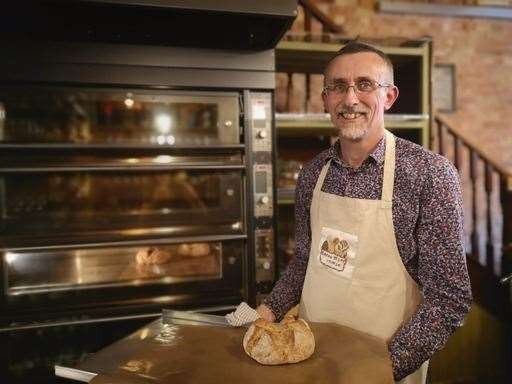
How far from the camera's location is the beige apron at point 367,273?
1265mm

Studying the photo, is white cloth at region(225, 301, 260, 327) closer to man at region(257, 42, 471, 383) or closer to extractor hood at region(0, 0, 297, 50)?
man at region(257, 42, 471, 383)

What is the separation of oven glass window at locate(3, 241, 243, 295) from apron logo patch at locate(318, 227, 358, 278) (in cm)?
81

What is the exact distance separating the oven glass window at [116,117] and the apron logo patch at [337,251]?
911mm

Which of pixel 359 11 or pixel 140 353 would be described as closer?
pixel 140 353

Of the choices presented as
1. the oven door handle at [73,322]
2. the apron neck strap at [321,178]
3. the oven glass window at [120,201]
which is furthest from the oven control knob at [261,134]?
the oven door handle at [73,322]

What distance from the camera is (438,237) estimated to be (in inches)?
45.0

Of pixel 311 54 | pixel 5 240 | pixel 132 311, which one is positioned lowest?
pixel 132 311

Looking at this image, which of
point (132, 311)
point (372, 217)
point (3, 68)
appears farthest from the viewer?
point (132, 311)

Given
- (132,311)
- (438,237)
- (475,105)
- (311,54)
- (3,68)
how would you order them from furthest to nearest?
(475,105) → (311,54) → (132,311) → (3,68) → (438,237)

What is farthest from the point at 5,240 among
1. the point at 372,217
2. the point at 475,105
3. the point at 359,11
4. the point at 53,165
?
the point at 475,105

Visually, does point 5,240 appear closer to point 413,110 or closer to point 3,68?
point 3,68

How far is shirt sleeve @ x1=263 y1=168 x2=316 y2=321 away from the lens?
4.91 ft

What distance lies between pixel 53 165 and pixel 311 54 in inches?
63.4

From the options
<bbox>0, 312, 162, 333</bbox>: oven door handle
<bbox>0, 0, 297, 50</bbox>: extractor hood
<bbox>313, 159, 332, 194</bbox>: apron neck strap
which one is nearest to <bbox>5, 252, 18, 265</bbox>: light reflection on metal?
<bbox>0, 312, 162, 333</bbox>: oven door handle
